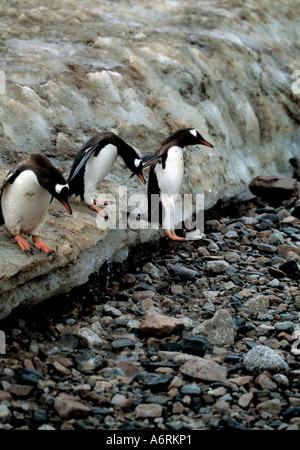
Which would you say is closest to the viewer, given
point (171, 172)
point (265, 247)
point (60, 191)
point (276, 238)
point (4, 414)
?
point (4, 414)

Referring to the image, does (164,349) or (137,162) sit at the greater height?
(137,162)

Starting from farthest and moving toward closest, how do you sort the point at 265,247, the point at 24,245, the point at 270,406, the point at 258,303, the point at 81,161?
the point at 265,247 → the point at 81,161 → the point at 258,303 → the point at 24,245 → the point at 270,406

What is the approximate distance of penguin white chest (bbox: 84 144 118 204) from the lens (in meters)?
5.52

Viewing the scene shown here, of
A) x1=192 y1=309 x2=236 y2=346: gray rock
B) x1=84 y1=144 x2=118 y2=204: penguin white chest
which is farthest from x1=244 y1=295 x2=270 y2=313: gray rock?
x1=84 y1=144 x2=118 y2=204: penguin white chest

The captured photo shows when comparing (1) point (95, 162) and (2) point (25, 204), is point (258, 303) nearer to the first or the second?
(1) point (95, 162)

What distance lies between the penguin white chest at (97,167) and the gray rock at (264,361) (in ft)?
7.23

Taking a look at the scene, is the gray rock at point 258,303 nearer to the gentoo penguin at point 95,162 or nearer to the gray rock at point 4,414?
the gentoo penguin at point 95,162

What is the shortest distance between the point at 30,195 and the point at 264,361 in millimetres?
1966

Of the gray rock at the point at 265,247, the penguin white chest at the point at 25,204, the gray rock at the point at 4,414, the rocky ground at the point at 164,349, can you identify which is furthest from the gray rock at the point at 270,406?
the gray rock at the point at 265,247

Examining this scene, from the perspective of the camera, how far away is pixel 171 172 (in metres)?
6.01

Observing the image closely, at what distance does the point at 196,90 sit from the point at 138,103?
1042 mm

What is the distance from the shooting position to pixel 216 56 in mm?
9000

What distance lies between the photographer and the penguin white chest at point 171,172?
6.00 metres

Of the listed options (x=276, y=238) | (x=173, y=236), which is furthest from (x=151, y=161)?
(x=276, y=238)
